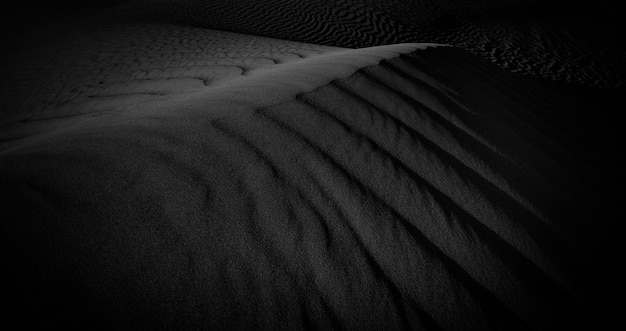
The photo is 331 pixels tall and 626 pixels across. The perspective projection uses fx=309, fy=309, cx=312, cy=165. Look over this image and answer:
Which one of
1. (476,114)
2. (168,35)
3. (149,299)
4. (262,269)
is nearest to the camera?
(149,299)

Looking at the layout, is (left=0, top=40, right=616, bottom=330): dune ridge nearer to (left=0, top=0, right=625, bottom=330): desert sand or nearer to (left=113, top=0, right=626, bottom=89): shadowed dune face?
(left=0, top=0, right=625, bottom=330): desert sand

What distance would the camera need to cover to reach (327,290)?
100 cm

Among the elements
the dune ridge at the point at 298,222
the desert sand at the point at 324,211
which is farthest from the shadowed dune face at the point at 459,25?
the dune ridge at the point at 298,222

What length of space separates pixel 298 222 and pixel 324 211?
0.38 feet

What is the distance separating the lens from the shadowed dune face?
6.36 metres

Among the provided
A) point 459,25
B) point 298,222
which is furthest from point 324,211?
point 459,25

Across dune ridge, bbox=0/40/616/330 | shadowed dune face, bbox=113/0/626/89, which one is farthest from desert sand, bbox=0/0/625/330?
shadowed dune face, bbox=113/0/626/89

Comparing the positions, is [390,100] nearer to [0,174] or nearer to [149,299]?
[149,299]

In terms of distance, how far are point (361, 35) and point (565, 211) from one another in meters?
6.65

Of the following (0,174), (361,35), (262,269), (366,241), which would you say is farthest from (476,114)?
(361,35)

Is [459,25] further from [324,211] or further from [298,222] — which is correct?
[298,222]

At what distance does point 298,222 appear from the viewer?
3.67ft

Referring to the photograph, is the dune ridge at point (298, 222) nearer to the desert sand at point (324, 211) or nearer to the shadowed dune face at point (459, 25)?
the desert sand at point (324, 211)

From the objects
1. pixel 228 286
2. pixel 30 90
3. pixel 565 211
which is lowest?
pixel 30 90
